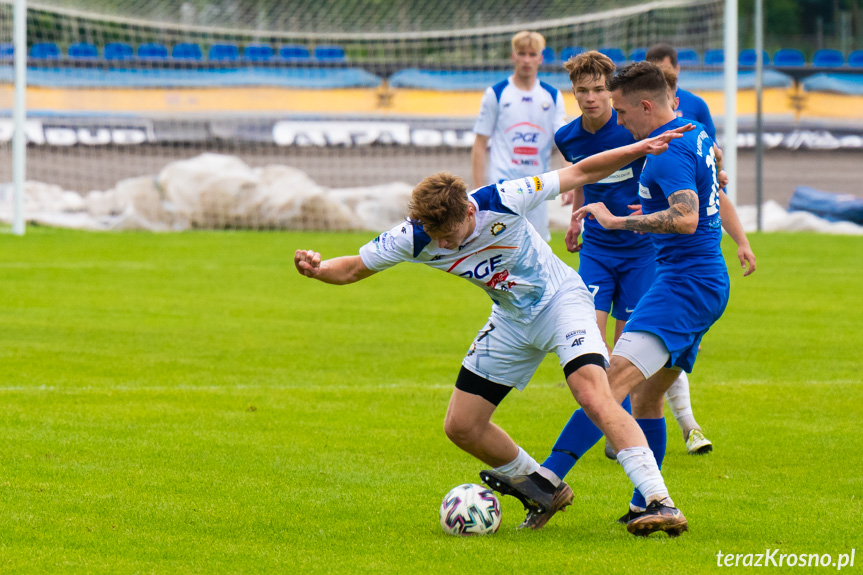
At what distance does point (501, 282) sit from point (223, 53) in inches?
956

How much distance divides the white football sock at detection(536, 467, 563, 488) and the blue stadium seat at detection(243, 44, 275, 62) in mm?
22825

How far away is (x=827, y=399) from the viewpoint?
8422 millimetres

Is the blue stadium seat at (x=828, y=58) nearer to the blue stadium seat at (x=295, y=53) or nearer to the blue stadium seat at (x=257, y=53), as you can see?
the blue stadium seat at (x=295, y=53)

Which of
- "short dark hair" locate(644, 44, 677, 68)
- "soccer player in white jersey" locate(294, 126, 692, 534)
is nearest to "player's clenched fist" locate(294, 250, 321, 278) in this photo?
"soccer player in white jersey" locate(294, 126, 692, 534)

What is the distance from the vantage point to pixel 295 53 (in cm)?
2738

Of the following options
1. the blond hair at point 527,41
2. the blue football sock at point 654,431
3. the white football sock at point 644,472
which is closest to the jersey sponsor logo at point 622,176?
the blue football sock at point 654,431

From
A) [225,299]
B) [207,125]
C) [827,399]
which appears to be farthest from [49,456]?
[207,125]

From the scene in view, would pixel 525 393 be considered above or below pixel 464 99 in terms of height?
below

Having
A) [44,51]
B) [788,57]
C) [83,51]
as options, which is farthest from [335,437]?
[788,57]

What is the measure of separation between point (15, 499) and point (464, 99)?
24367mm

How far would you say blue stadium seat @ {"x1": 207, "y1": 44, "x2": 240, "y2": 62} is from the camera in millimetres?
27302

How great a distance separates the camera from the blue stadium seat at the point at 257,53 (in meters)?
26.9

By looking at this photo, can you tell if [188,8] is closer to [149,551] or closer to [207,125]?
[207,125]

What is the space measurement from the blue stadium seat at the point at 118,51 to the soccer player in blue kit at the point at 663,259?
72.4 feet
